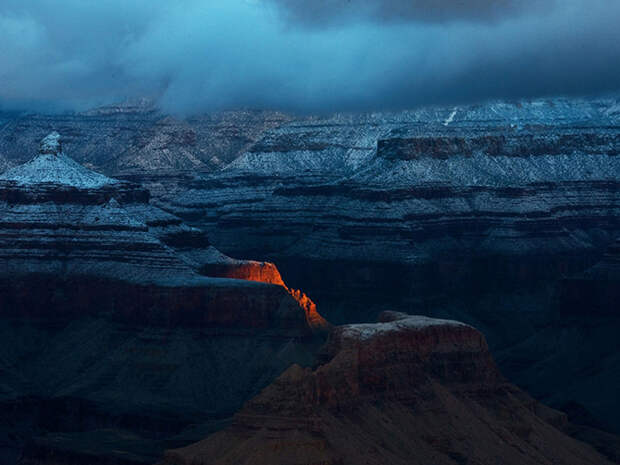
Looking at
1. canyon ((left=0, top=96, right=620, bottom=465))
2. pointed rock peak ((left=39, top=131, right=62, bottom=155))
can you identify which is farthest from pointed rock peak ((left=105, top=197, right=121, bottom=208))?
pointed rock peak ((left=39, top=131, right=62, bottom=155))

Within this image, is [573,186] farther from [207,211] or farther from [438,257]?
[207,211]

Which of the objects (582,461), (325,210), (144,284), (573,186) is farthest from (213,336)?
(573,186)

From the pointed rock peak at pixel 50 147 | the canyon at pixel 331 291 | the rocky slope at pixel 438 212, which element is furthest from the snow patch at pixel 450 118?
the pointed rock peak at pixel 50 147

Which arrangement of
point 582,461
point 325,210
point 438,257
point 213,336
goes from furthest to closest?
point 325,210
point 438,257
point 213,336
point 582,461

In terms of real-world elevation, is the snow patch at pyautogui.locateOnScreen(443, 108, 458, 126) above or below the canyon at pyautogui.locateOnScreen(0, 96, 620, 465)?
above

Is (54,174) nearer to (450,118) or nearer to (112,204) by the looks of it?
(112,204)

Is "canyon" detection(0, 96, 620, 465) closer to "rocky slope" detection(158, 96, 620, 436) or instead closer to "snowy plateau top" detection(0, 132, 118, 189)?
"rocky slope" detection(158, 96, 620, 436)
